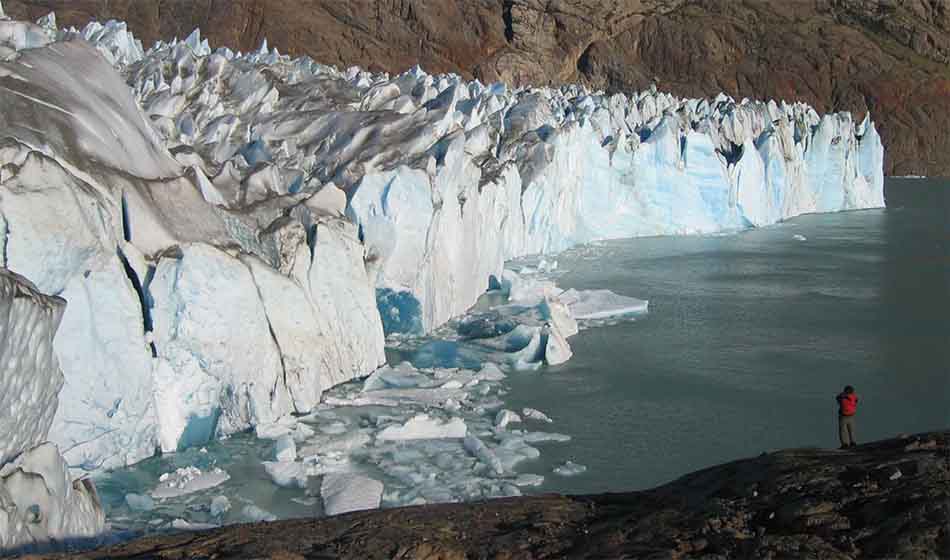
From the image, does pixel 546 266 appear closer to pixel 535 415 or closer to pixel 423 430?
pixel 535 415

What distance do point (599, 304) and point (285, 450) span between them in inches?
242

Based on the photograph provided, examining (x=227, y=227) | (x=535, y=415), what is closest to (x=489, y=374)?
(x=535, y=415)

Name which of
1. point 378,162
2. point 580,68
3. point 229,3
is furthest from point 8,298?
point 580,68

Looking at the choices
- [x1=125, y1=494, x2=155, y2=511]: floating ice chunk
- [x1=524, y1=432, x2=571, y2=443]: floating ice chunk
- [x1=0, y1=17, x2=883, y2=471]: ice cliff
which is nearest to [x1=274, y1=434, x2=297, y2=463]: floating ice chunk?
[x1=0, y1=17, x2=883, y2=471]: ice cliff

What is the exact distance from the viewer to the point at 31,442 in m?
4.68

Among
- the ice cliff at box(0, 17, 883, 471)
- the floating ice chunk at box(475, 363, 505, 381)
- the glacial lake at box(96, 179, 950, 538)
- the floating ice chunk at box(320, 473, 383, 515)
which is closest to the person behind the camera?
the floating ice chunk at box(320, 473, 383, 515)

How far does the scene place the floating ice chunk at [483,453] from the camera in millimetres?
6566

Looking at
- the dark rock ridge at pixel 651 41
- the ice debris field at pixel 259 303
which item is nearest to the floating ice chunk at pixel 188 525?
the ice debris field at pixel 259 303

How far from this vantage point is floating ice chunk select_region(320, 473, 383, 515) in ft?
19.1

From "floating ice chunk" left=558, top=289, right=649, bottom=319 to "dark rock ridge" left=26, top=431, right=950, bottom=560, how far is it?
7332mm

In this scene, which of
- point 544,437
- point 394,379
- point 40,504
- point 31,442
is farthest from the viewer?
point 394,379

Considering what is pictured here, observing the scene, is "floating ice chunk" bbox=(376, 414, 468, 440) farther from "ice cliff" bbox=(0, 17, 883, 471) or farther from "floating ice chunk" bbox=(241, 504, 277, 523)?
"floating ice chunk" bbox=(241, 504, 277, 523)

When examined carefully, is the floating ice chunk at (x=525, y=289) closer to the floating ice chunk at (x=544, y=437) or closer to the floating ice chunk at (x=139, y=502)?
the floating ice chunk at (x=544, y=437)

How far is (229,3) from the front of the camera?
4462 centimetres
